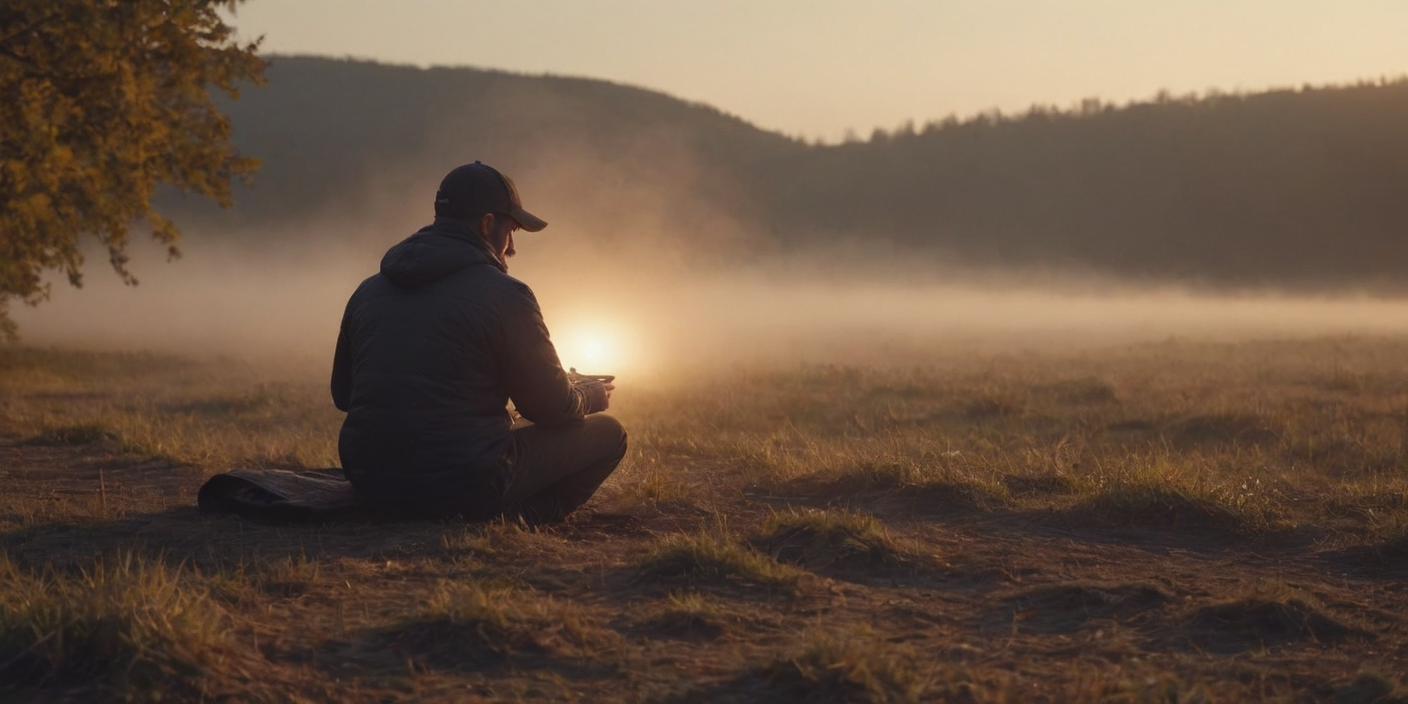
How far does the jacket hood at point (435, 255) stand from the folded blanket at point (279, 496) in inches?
46.4

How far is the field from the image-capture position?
3754 mm

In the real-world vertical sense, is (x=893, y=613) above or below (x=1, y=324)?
below

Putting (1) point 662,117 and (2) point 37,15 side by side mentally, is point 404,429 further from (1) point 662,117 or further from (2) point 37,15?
(1) point 662,117

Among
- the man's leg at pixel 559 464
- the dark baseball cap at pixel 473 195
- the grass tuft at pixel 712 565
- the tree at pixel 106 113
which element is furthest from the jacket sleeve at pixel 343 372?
the tree at pixel 106 113

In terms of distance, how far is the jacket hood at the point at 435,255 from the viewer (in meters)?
5.64

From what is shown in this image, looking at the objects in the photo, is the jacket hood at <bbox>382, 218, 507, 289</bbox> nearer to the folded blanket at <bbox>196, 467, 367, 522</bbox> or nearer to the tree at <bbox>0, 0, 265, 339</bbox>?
the folded blanket at <bbox>196, 467, 367, 522</bbox>

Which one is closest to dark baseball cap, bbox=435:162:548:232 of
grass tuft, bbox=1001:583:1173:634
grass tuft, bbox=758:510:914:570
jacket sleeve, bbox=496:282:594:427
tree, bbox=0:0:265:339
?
jacket sleeve, bbox=496:282:594:427

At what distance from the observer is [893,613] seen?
4695 millimetres

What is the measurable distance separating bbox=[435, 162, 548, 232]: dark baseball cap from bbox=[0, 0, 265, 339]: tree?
261 inches

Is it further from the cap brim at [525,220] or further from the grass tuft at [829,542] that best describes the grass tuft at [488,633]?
the cap brim at [525,220]

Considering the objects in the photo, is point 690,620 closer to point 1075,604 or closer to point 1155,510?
point 1075,604

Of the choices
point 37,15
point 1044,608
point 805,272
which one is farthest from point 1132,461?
point 805,272

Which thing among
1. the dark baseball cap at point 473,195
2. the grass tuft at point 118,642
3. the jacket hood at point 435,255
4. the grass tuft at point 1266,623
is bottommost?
the grass tuft at point 1266,623

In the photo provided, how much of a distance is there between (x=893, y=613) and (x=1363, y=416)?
10.4m
